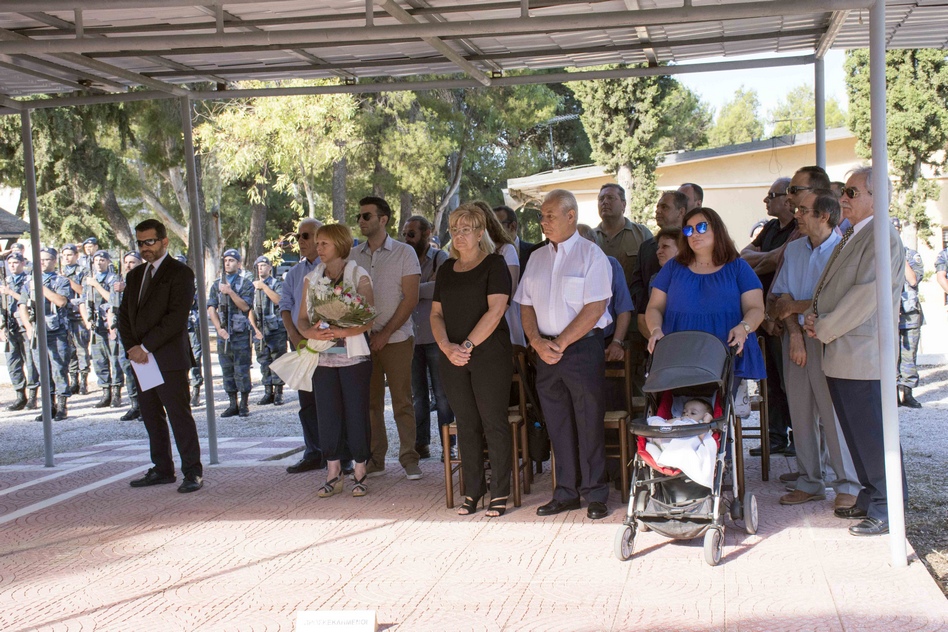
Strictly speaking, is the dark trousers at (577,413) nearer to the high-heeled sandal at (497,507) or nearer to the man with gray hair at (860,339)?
the high-heeled sandal at (497,507)

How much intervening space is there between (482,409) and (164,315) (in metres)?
2.60

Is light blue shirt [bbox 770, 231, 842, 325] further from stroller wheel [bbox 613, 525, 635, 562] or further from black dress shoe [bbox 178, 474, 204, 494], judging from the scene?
black dress shoe [bbox 178, 474, 204, 494]

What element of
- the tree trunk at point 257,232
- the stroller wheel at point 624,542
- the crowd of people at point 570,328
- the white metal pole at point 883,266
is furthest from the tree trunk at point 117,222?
the white metal pole at point 883,266

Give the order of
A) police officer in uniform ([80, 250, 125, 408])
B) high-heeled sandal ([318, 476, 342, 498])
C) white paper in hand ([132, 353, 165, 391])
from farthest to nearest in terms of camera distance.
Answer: police officer in uniform ([80, 250, 125, 408]) < white paper in hand ([132, 353, 165, 391]) < high-heeled sandal ([318, 476, 342, 498])

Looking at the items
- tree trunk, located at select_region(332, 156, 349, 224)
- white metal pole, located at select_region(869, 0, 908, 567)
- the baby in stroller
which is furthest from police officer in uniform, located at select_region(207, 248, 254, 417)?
tree trunk, located at select_region(332, 156, 349, 224)

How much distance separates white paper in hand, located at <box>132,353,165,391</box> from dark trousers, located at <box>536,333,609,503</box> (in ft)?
9.53

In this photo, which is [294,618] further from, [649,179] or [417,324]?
[649,179]

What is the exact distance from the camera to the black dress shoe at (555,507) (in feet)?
20.1

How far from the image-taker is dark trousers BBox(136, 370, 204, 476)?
287 inches

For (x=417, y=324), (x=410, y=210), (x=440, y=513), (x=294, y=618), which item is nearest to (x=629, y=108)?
(x=410, y=210)

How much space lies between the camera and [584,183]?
29.1 metres

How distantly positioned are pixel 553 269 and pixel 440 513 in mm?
1726

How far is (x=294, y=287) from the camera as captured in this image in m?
8.20

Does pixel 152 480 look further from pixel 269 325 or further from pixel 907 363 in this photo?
pixel 907 363
